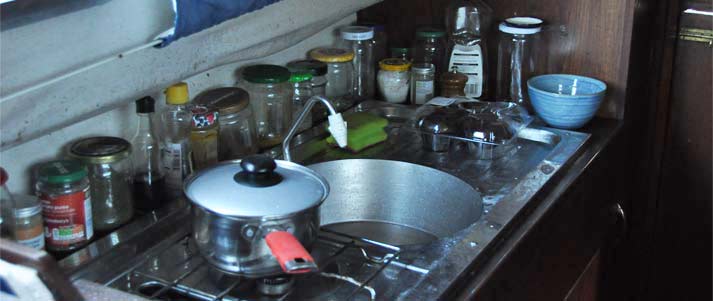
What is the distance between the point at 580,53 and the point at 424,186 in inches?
20.3

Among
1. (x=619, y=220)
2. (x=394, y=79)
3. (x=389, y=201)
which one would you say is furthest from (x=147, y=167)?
(x=619, y=220)

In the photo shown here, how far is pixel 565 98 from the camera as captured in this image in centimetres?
174

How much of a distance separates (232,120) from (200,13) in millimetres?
392

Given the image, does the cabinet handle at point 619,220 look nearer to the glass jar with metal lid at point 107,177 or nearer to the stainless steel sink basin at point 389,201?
Answer: the stainless steel sink basin at point 389,201

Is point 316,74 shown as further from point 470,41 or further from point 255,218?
point 255,218

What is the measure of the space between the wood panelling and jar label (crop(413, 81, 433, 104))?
191 mm

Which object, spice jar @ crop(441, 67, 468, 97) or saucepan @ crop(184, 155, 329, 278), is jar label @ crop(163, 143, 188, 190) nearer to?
saucepan @ crop(184, 155, 329, 278)

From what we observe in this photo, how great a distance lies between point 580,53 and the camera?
1855 mm

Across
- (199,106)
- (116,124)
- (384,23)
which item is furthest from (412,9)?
(116,124)

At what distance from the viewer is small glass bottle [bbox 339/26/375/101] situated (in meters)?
1.92

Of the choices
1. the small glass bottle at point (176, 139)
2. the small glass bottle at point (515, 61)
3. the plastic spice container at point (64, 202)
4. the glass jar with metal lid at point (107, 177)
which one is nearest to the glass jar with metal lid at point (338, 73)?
the small glass bottle at point (515, 61)

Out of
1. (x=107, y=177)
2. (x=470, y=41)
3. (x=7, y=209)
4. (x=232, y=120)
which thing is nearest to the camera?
(x=7, y=209)

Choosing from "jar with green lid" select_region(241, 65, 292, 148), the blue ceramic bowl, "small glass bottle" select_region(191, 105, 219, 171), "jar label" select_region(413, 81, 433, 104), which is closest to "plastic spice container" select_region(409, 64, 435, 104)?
A: "jar label" select_region(413, 81, 433, 104)

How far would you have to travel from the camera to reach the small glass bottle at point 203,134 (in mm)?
1436
